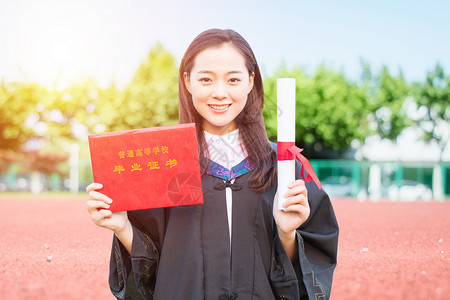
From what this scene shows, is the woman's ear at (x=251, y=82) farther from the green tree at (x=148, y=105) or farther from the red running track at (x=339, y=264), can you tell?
the green tree at (x=148, y=105)

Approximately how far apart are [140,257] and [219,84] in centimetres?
91

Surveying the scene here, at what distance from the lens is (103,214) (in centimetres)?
217

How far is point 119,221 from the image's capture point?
2230 millimetres

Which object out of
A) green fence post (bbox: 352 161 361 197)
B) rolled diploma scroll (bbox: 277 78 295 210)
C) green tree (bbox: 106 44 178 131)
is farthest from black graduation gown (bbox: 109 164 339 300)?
green tree (bbox: 106 44 178 131)

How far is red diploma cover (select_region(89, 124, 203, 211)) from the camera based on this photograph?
219 centimetres

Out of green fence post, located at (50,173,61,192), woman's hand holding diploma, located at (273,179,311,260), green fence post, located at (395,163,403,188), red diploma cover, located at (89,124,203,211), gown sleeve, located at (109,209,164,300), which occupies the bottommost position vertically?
green fence post, located at (50,173,61,192)

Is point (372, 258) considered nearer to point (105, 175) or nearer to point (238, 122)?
point (238, 122)

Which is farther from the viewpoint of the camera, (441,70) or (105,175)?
(441,70)

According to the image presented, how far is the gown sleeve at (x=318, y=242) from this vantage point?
2.35m

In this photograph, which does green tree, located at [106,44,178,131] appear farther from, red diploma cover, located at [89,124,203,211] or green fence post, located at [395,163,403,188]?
red diploma cover, located at [89,124,203,211]

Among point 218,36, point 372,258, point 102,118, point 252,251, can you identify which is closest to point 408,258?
point 372,258

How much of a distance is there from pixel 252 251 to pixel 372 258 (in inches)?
148

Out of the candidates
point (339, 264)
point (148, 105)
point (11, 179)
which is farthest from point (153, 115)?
point (339, 264)

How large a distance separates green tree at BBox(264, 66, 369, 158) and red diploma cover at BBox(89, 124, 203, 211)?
A: 24.6 meters
